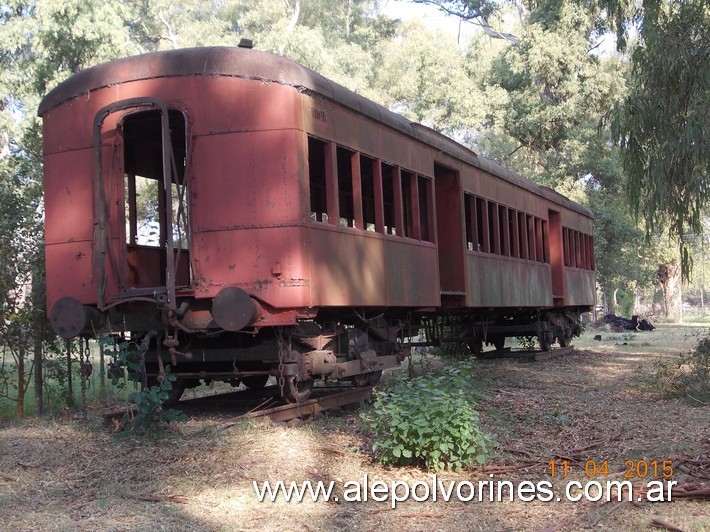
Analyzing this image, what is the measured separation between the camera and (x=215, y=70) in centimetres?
735

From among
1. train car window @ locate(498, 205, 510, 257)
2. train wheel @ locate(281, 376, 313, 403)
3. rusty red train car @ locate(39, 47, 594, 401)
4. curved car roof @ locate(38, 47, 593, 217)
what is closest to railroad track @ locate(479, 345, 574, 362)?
train car window @ locate(498, 205, 510, 257)

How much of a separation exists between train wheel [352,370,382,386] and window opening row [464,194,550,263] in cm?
320

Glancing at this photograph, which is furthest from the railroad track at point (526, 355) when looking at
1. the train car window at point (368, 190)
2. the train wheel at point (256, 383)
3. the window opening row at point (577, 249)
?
the train wheel at point (256, 383)

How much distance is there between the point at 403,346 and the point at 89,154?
4707 mm

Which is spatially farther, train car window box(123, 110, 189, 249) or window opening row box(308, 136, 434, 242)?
train car window box(123, 110, 189, 249)

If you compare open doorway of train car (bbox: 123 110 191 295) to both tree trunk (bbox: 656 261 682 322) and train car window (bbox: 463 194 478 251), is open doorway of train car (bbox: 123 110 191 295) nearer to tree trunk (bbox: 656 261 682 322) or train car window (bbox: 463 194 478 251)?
train car window (bbox: 463 194 478 251)

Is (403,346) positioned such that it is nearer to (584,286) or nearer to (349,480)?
(349,480)

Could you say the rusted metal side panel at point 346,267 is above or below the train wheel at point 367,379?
above

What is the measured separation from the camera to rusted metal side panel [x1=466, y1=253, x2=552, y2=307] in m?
12.0

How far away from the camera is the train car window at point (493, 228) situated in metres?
13.3

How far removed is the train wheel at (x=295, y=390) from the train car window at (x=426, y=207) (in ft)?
9.78

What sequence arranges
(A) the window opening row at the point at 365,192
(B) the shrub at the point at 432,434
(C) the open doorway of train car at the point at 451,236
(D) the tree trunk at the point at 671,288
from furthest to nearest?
(D) the tree trunk at the point at 671,288 < (C) the open doorway of train car at the point at 451,236 < (A) the window opening row at the point at 365,192 < (B) the shrub at the point at 432,434

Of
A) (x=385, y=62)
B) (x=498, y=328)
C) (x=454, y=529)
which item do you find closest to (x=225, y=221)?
(x=454, y=529)

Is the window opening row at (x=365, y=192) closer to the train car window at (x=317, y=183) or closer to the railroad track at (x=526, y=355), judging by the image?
the train car window at (x=317, y=183)
